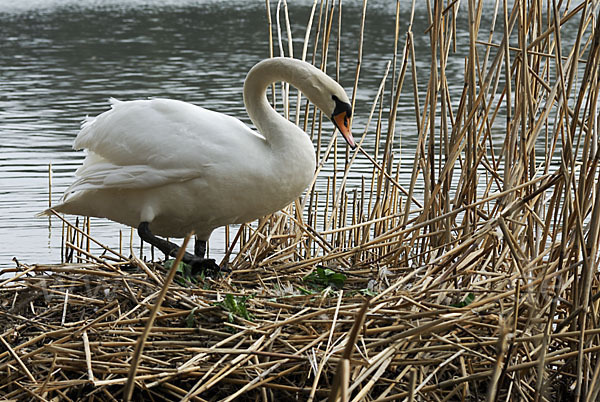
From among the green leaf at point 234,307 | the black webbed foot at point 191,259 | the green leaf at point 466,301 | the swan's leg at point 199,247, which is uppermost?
the green leaf at point 466,301

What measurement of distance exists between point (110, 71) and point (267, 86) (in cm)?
1190

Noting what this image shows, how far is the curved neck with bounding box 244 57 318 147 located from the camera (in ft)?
13.7

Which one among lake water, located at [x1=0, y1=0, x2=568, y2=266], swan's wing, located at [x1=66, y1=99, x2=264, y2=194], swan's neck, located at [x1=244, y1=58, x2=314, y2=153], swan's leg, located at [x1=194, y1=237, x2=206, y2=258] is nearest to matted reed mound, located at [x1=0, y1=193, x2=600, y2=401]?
swan's wing, located at [x1=66, y1=99, x2=264, y2=194]

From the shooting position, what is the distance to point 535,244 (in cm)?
389

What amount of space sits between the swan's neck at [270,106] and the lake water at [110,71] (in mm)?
2227

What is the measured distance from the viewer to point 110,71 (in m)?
15.7

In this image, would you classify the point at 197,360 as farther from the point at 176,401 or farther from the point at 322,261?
the point at 322,261

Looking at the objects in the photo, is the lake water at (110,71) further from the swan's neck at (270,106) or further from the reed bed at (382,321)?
the reed bed at (382,321)

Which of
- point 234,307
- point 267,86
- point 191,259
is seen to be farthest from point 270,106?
point 234,307

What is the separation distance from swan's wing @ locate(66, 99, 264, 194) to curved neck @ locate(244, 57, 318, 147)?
9cm

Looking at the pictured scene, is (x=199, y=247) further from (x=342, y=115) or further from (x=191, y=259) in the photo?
(x=342, y=115)

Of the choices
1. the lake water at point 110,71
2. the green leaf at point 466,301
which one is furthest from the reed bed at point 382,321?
the lake water at point 110,71

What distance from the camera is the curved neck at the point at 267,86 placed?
418 centimetres

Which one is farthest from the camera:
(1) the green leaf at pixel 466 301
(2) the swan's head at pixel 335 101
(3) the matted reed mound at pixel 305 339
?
(2) the swan's head at pixel 335 101
